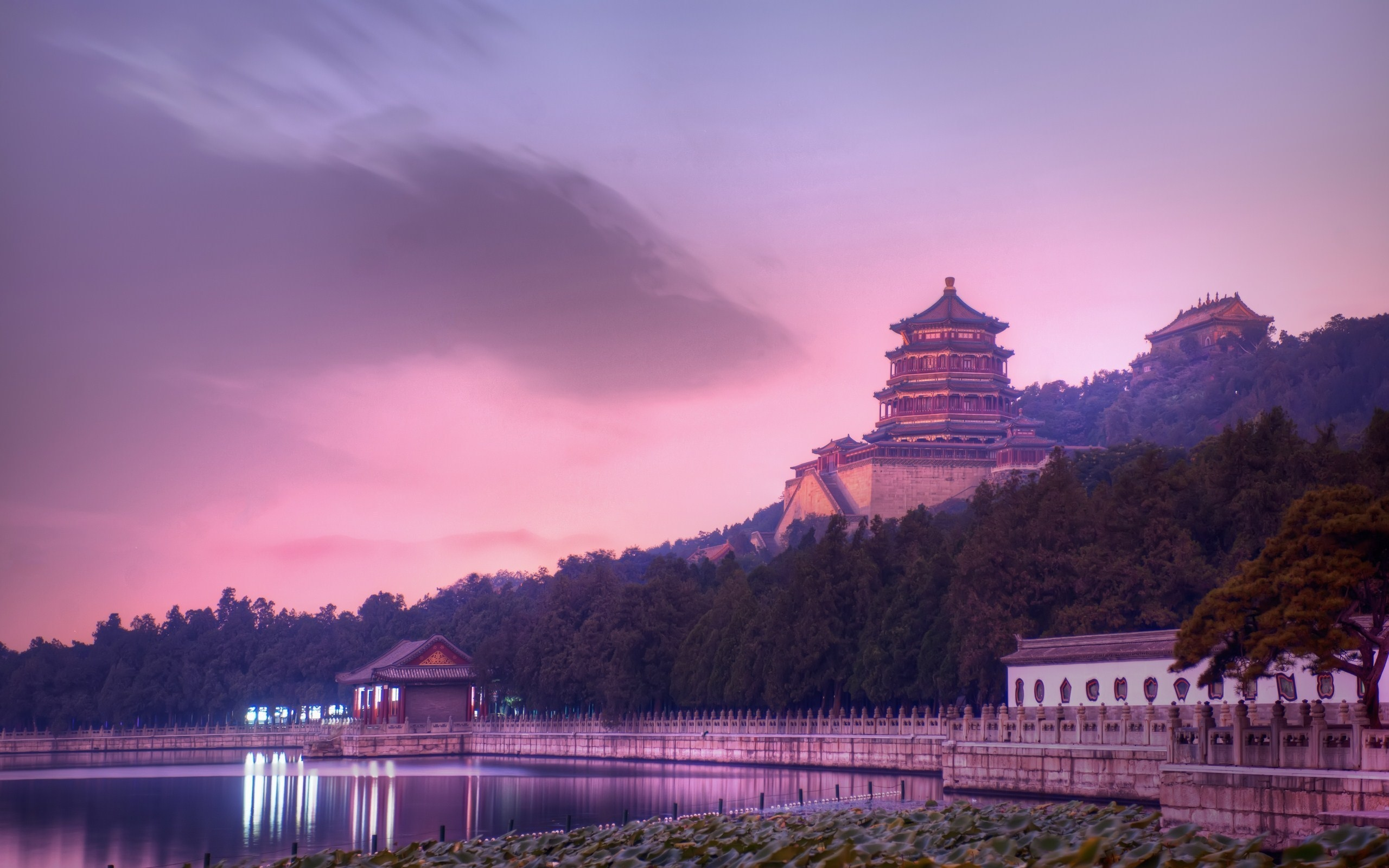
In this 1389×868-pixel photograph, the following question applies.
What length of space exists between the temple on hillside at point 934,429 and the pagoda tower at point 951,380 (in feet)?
0.17

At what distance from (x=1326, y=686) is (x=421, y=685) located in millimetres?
50794

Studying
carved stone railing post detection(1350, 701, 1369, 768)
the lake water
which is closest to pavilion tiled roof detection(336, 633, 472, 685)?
the lake water

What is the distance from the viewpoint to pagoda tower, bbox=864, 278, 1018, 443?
300ft

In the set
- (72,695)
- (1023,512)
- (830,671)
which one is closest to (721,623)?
(830,671)

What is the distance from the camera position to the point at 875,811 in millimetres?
20641

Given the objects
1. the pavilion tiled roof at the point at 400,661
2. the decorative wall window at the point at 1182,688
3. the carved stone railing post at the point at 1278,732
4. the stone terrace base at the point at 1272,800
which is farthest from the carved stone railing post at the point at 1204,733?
the pavilion tiled roof at the point at 400,661

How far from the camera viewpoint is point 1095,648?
3177cm

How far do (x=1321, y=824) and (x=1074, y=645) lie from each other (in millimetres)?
15705

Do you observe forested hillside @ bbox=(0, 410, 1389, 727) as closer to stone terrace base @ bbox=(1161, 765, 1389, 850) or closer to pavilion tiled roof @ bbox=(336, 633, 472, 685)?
pavilion tiled roof @ bbox=(336, 633, 472, 685)

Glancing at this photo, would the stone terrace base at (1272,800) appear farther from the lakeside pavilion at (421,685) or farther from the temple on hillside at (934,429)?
the temple on hillside at (934,429)

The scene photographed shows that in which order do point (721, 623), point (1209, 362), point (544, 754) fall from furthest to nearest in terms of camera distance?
1. point (1209, 362)
2. point (544, 754)
3. point (721, 623)

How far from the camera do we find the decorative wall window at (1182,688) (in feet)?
95.2

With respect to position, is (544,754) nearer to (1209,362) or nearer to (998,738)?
(998,738)

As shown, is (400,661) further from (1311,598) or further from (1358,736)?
(1358,736)
